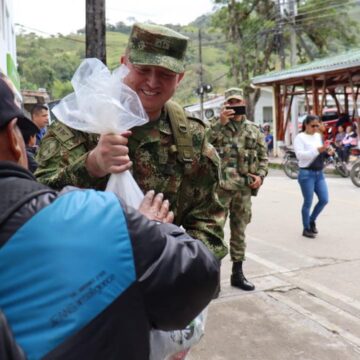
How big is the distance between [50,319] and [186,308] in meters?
0.31

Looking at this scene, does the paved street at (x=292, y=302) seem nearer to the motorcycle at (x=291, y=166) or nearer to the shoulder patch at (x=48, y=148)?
the shoulder patch at (x=48, y=148)

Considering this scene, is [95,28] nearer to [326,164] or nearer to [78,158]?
[78,158]

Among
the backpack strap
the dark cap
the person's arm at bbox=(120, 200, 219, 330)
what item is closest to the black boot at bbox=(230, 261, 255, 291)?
the backpack strap

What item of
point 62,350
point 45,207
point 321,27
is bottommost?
point 62,350

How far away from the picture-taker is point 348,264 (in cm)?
491

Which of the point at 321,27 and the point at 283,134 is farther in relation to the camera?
the point at 321,27

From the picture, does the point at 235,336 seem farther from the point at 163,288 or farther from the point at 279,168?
the point at 279,168

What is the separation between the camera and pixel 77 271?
0.92m

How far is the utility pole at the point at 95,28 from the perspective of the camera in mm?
3420

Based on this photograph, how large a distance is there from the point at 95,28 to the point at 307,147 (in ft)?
11.1

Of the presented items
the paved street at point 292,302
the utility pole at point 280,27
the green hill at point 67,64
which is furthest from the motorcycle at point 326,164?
the green hill at point 67,64

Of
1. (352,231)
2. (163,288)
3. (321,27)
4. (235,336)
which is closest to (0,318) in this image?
(163,288)

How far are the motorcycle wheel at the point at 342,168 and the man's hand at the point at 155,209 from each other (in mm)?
11771

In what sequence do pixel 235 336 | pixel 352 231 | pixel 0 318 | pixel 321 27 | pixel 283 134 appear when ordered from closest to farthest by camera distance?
pixel 0 318 < pixel 235 336 < pixel 352 231 < pixel 283 134 < pixel 321 27
